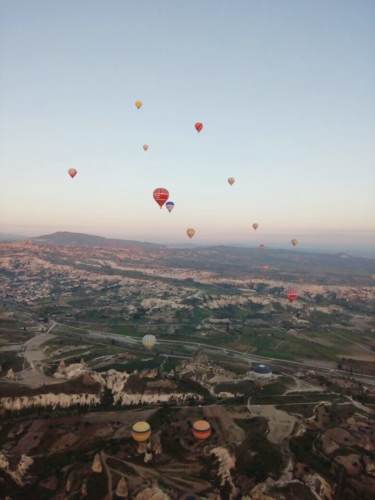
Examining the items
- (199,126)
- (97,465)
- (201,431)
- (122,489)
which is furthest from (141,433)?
(199,126)

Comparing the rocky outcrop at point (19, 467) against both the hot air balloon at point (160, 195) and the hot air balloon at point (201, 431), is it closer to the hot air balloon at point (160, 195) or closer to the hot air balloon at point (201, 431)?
the hot air balloon at point (201, 431)

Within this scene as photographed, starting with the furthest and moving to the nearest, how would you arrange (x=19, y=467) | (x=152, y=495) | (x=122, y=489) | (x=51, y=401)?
(x=51, y=401), (x=19, y=467), (x=122, y=489), (x=152, y=495)

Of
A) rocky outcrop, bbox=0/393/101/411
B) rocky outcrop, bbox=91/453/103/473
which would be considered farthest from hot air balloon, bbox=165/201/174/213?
rocky outcrop, bbox=91/453/103/473

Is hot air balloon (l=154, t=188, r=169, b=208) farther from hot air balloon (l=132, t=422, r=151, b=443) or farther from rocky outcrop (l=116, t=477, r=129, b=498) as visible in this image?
rocky outcrop (l=116, t=477, r=129, b=498)

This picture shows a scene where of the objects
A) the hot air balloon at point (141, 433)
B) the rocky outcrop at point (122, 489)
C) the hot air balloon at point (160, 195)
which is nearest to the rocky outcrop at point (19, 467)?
the rocky outcrop at point (122, 489)

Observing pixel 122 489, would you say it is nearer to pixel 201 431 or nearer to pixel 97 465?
pixel 97 465
